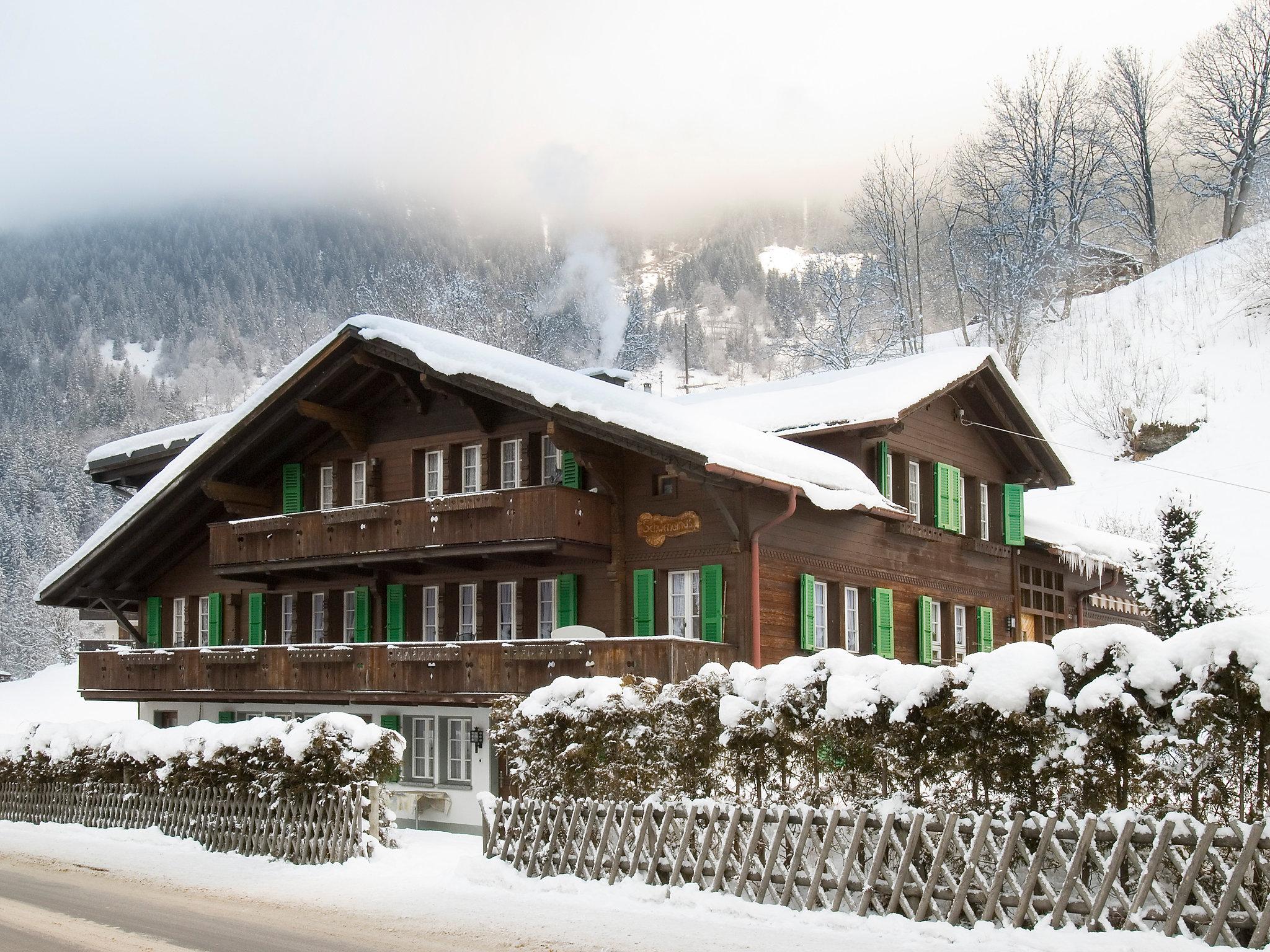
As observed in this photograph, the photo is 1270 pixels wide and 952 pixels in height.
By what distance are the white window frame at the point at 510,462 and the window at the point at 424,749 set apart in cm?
462

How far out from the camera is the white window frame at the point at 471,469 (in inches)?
1099

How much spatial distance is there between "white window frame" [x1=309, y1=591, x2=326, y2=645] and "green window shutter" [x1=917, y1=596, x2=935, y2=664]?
1240 cm

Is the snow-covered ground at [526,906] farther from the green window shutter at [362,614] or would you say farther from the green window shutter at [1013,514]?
the green window shutter at [1013,514]

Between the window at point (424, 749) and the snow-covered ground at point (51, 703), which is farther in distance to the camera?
the snow-covered ground at point (51, 703)

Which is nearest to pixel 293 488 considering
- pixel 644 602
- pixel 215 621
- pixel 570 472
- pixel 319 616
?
pixel 319 616

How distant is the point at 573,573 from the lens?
1029 inches

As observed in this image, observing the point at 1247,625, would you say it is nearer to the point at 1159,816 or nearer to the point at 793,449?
the point at 1159,816

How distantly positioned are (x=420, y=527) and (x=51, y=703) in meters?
33.8

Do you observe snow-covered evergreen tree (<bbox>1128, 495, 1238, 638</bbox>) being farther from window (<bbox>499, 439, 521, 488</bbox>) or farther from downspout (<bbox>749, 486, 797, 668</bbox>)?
window (<bbox>499, 439, 521, 488</bbox>)

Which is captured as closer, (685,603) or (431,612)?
(685,603)

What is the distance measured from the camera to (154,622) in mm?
34156

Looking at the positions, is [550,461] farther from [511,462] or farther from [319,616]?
[319,616]

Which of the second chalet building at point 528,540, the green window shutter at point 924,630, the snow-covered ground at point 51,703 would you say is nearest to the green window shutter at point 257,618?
the second chalet building at point 528,540

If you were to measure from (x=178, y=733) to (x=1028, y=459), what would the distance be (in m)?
19.4
